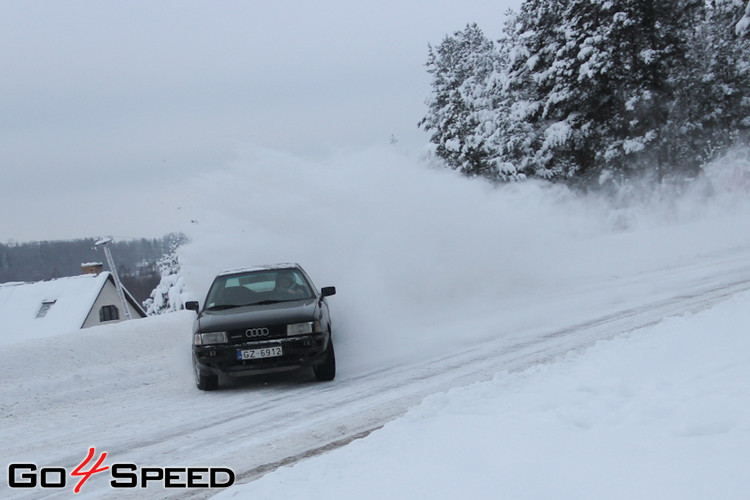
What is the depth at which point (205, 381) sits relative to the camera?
8.07m

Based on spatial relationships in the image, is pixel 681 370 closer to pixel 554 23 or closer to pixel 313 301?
pixel 313 301

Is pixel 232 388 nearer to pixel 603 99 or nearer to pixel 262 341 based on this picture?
pixel 262 341

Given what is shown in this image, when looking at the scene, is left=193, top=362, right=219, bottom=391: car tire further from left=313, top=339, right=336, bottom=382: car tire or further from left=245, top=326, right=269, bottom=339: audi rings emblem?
left=313, top=339, right=336, bottom=382: car tire

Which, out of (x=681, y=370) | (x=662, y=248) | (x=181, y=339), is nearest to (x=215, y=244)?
(x=181, y=339)

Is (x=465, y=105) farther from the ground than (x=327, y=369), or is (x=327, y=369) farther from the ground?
(x=465, y=105)

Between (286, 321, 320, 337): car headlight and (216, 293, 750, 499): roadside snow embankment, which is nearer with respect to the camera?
(216, 293, 750, 499): roadside snow embankment

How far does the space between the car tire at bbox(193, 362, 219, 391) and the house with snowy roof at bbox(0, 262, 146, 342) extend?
40.4 meters

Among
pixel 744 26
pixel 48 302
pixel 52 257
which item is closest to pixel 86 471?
pixel 744 26

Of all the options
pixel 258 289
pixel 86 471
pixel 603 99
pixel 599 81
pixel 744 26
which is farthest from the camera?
pixel 603 99

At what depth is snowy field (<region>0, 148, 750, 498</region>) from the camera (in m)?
4.28

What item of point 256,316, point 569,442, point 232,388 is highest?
point 256,316

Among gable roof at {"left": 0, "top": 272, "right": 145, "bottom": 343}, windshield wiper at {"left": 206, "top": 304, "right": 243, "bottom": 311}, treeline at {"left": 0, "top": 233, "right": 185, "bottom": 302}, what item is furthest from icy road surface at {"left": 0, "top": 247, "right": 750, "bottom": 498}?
treeline at {"left": 0, "top": 233, "right": 185, "bottom": 302}

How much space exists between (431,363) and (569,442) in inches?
167

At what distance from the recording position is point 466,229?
52.2 feet
